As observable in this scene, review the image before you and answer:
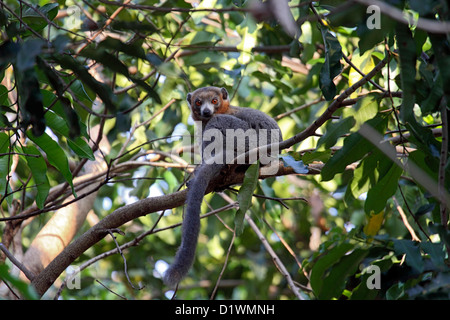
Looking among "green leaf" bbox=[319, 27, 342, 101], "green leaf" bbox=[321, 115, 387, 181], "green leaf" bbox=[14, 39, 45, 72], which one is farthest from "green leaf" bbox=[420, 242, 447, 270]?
"green leaf" bbox=[14, 39, 45, 72]

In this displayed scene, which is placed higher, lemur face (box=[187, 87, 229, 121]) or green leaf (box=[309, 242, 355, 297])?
lemur face (box=[187, 87, 229, 121])

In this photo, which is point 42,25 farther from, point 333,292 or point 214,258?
point 214,258

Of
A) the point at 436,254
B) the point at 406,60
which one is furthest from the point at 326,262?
the point at 406,60

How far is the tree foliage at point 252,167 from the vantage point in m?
3.04

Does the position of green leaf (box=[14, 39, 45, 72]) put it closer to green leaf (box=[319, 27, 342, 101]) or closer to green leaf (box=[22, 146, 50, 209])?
green leaf (box=[22, 146, 50, 209])

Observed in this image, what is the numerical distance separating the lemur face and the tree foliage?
0.21 metres

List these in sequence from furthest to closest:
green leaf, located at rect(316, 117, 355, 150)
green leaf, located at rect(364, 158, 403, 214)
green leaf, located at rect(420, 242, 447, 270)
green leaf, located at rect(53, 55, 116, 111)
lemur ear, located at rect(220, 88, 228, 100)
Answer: lemur ear, located at rect(220, 88, 228, 100) < green leaf, located at rect(316, 117, 355, 150) < green leaf, located at rect(364, 158, 403, 214) < green leaf, located at rect(420, 242, 447, 270) < green leaf, located at rect(53, 55, 116, 111)

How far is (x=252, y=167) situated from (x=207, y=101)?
2970 millimetres

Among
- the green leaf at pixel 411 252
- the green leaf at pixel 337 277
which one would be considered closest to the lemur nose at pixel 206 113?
the green leaf at pixel 337 277

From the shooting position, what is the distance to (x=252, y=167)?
433cm

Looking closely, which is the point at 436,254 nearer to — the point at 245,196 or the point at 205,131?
the point at 245,196

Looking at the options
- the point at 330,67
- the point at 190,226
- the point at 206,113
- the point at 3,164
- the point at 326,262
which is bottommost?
the point at 326,262

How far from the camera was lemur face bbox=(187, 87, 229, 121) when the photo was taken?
6984 mm

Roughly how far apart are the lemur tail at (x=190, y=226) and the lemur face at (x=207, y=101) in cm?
197
